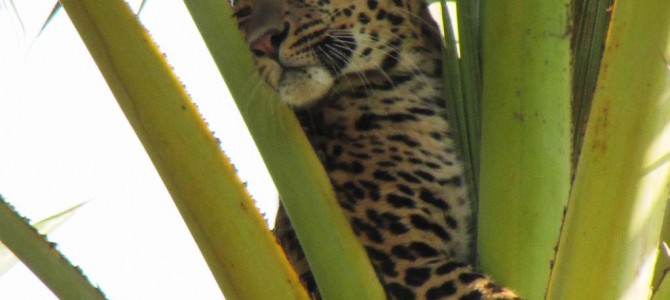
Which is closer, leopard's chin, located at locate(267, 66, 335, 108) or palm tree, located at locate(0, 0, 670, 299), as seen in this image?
palm tree, located at locate(0, 0, 670, 299)

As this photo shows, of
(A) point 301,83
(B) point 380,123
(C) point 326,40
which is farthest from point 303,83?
(B) point 380,123

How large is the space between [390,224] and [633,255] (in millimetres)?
871

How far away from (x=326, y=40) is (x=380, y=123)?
0.25 m

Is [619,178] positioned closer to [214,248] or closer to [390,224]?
[214,248]

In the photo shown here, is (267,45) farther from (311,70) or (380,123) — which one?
(380,123)

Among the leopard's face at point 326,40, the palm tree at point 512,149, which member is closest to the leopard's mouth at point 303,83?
the leopard's face at point 326,40

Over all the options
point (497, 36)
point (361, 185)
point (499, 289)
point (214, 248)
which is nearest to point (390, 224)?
point (361, 185)

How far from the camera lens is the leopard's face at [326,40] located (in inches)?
71.8

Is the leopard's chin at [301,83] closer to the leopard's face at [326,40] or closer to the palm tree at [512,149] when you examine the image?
the leopard's face at [326,40]

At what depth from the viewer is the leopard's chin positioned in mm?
1818

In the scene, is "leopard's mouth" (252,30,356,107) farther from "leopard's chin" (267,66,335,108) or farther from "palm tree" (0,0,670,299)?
"palm tree" (0,0,670,299)

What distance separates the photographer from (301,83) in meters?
1.86

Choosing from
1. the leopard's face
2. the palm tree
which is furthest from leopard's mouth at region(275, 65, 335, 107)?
the palm tree

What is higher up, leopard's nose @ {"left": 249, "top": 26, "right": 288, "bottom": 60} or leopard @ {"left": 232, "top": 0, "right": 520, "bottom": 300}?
leopard's nose @ {"left": 249, "top": 26, "right": 288, "bottom": 60}
